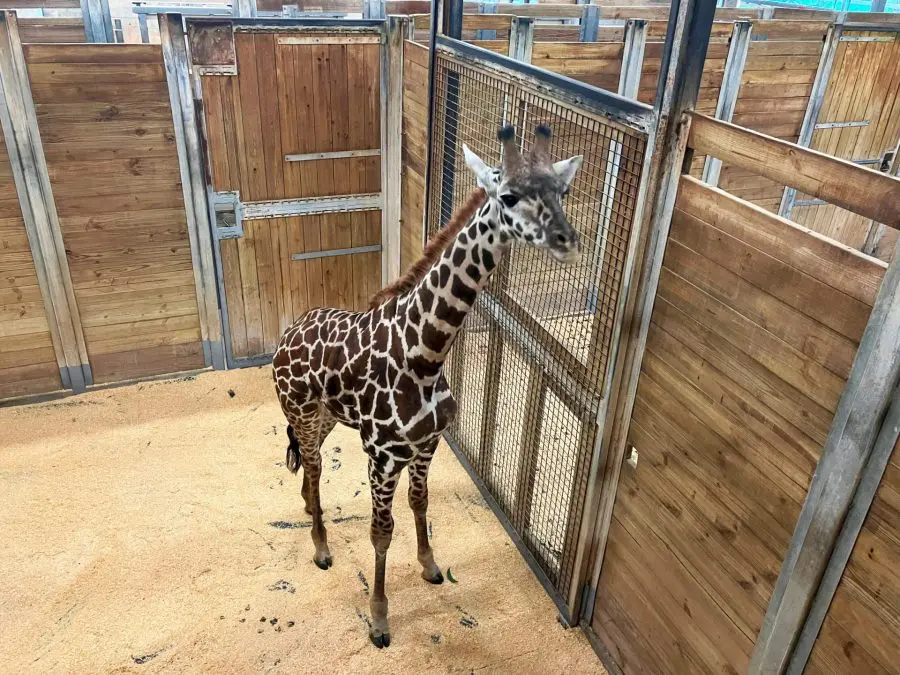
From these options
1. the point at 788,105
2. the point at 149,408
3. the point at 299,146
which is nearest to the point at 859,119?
the point at 788,105

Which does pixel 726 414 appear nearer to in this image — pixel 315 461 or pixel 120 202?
pixel 315 461

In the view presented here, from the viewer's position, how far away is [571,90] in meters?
2.83

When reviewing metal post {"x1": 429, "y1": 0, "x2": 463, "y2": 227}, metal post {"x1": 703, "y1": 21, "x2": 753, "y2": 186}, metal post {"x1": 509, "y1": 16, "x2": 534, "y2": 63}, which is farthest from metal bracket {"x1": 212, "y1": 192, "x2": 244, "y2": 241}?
metal post {"x1": 703, "y1": 21, "x2": 753, "y2": 186}

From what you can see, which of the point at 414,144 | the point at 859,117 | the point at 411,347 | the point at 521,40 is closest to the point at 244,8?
the point at 521,40

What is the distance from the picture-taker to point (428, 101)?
4.18m

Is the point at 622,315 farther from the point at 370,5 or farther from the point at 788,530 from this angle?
the point at 370,5

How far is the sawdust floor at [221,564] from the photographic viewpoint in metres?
3.34

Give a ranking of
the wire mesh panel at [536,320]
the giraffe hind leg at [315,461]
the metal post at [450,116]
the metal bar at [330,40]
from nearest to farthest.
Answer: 1. the wire mesh panel at [536,320]
2. the giraffe hind leg at [315,461]
3. the metal post at [450,116]
4. the metal bar at [330,40]

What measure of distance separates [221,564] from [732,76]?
17.8ft

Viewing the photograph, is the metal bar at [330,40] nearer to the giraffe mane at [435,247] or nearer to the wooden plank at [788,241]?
the giraffe mane at [435,247]

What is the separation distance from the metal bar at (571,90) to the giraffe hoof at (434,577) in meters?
2.54

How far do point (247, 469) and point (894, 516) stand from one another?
3.75m

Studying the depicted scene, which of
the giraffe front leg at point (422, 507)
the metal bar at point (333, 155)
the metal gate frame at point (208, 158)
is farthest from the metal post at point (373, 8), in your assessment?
the giraffe front leg at point (422, 507)

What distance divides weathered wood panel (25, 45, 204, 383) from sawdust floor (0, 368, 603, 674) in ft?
2.03
